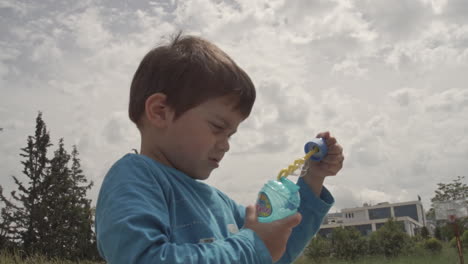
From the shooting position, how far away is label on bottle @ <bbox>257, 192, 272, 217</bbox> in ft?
4.41

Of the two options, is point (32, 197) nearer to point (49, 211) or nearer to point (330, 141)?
point (49, 211)

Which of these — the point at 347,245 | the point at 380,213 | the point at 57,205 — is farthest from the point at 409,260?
the point at 380,213

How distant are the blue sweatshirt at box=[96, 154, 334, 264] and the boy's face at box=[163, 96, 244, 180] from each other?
0.17 feet

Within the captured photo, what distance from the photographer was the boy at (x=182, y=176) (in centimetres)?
114

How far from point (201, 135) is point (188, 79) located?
192 mm

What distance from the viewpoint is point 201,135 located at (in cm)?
146

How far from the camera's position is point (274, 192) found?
142cm

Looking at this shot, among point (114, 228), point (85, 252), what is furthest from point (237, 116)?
point (85, 252)

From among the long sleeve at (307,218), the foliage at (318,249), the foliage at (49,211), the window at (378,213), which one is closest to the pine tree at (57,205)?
the foliage at (49,211)

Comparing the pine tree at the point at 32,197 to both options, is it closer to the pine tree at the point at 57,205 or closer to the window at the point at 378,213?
the pine tree at the point at 57,205

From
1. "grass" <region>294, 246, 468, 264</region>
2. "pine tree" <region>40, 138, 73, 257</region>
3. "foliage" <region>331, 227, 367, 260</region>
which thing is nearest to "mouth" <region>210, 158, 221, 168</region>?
"grass" <region>294, 246, 468, 264</region>

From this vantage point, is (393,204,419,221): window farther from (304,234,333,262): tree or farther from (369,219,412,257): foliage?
(304,234,333,262): tree

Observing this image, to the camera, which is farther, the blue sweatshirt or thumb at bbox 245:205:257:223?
thumb at bbox 245:205:257:223

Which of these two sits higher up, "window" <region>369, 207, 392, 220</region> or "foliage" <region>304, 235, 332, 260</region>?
"foliage" <region>304, 235, 332, 260</region>
